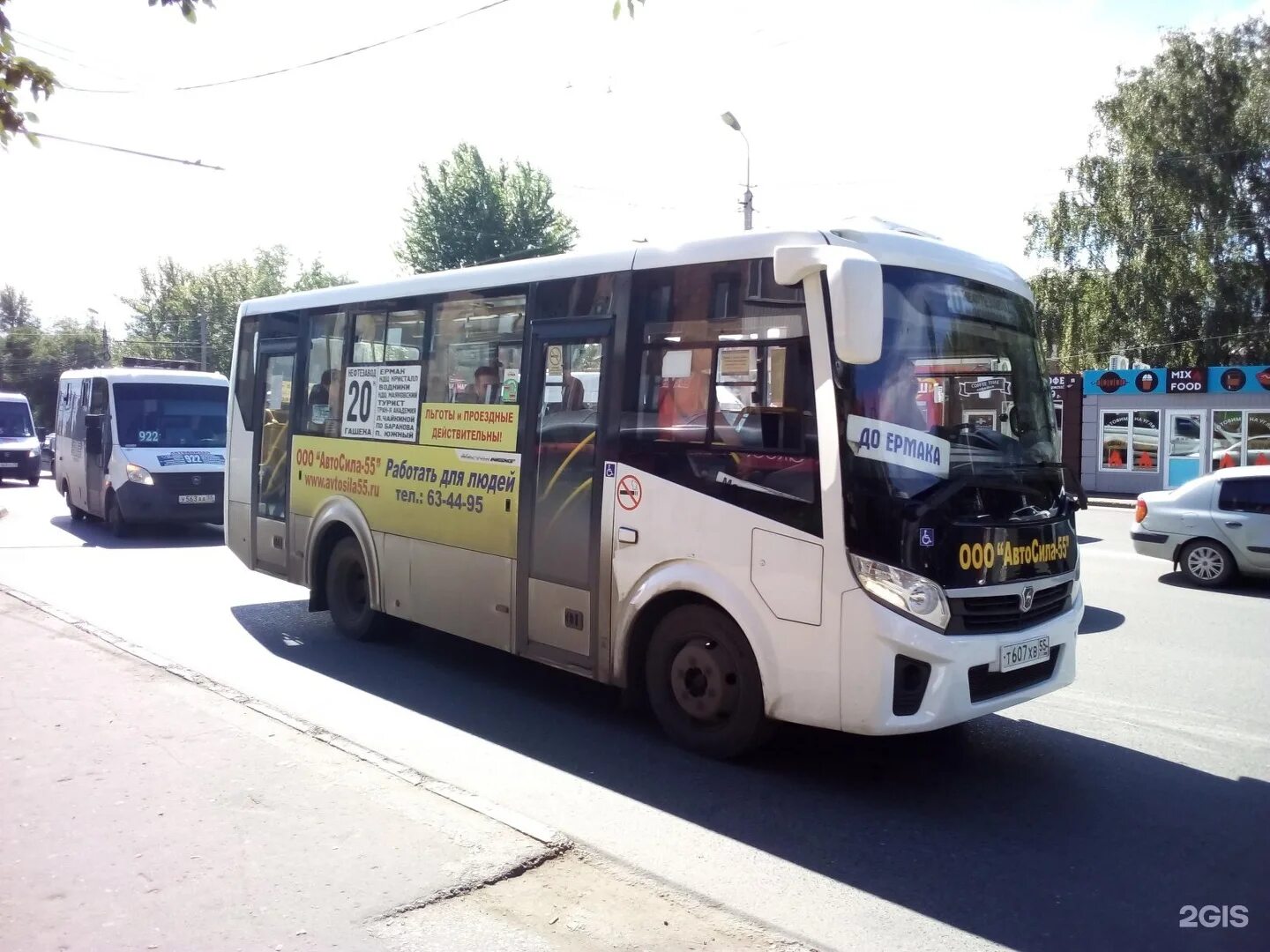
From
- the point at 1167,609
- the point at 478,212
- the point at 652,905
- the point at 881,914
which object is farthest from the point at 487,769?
the point at 478,212

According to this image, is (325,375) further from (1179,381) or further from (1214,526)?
(1179,381)

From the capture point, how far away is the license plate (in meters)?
5.39

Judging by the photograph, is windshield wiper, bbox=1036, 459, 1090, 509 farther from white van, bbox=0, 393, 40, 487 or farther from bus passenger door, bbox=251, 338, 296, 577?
white van, bbox=0, 393, 40, 487

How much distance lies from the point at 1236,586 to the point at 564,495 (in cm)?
982

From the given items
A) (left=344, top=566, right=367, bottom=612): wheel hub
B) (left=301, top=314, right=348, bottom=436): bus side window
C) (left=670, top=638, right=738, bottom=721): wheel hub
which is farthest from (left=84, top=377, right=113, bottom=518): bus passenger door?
(left=670, top=638, right=738, bottom=721): wheel hub

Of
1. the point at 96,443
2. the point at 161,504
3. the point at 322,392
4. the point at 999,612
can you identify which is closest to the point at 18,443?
the point at 96,443

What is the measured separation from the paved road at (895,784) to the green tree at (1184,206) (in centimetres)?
3003

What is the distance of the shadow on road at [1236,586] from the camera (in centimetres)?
1217

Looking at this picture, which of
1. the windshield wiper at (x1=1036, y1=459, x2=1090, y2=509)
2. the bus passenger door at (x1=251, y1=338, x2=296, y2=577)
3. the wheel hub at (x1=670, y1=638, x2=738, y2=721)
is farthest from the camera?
the bus passenger door at (x1=251, y1=338, x2=296, y2=577)

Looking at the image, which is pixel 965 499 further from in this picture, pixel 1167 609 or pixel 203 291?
pixel 203 291

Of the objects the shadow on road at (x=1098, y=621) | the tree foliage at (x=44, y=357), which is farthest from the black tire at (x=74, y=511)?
the tree foliage at (x=44, y=357)

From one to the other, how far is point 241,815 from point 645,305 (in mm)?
3477

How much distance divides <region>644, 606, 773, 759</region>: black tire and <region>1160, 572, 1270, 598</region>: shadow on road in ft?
28.3

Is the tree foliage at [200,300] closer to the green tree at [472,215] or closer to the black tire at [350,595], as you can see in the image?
the green tree at [472,215]
